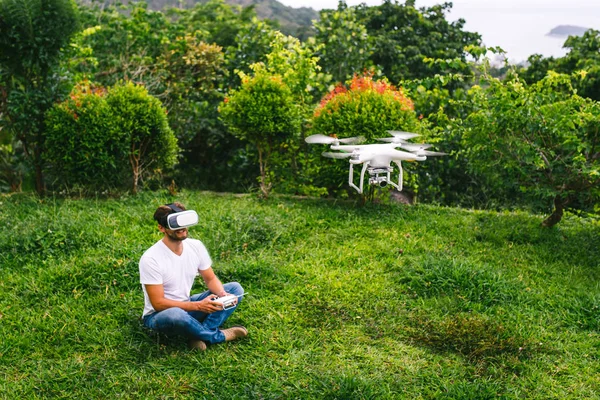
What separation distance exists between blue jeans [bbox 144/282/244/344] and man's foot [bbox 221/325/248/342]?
0.04 m

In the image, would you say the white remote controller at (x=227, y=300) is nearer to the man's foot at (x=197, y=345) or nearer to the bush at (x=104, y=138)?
the man's foot at (x=197, y=345)

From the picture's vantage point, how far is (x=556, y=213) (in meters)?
7.20

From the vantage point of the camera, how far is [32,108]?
25.3 feet

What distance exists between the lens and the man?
4.42m

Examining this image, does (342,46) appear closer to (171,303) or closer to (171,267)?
(171,267)

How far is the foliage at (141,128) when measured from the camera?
786cm

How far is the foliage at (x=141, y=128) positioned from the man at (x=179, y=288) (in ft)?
11.6

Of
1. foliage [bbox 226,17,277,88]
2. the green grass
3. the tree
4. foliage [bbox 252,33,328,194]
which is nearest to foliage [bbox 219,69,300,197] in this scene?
foliage [bbox 252,33,328,194]

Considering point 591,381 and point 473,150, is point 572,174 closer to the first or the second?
point 473,150

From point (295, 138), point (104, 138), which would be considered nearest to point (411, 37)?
point (295, 138)

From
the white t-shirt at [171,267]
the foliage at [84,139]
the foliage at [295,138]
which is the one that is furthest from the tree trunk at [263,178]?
the white t-shirt at [171,267]

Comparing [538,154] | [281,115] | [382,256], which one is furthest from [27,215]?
[538,154]

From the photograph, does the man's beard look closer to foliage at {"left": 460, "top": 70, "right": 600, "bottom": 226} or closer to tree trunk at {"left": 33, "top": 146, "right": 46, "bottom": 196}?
foliage at {"left": 460, "top": 70, "right": 600, "bottom": 226}

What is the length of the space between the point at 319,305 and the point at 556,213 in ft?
11.3
